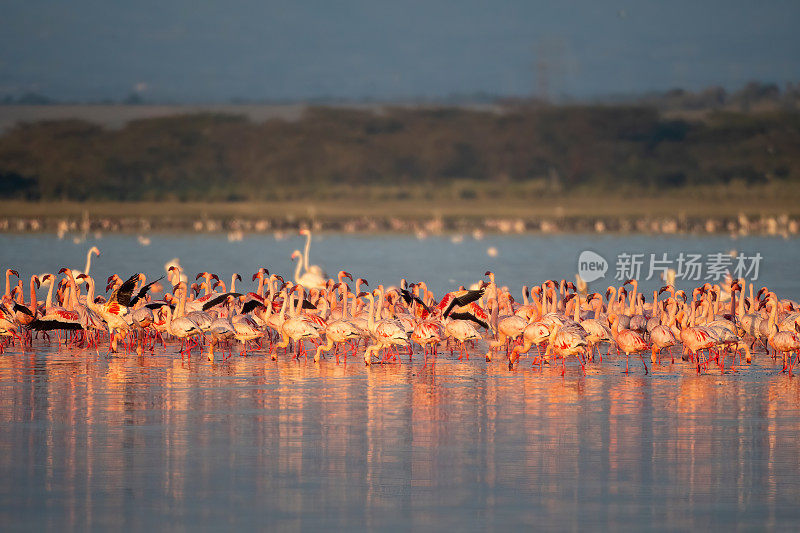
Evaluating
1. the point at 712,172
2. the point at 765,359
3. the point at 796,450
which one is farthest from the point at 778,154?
the point at 796,450

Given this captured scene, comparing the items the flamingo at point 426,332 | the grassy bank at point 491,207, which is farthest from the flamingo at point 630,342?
the grassy bank at point 491,207

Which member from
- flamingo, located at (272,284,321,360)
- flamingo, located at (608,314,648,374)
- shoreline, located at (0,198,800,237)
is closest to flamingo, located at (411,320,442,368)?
flamingo, located at (272,284,321,360)

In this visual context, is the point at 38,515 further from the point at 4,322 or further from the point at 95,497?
the point at 4,322

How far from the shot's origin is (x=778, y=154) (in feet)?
341

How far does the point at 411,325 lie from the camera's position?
1777 cm

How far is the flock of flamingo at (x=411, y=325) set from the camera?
56.4ft

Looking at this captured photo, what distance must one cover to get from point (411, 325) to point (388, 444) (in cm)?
573

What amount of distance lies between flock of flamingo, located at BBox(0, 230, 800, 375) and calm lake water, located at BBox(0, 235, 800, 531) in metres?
0.39

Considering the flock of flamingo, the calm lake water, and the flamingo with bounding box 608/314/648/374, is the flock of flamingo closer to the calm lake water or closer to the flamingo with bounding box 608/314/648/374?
the flamingo with bounding box 608/314/648/374

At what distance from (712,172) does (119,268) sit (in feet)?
230

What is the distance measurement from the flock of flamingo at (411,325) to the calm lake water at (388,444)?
1.29 feet

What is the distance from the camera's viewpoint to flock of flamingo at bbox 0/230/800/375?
17.2 meters

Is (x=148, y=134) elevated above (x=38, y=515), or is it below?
above

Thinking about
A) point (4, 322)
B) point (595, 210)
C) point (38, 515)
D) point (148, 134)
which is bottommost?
point (38, 515)
